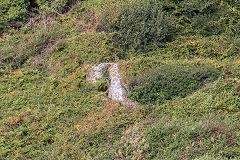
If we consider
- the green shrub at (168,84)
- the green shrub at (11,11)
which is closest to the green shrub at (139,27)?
the green shrub at (168,84)

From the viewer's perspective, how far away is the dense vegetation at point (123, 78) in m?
6.46

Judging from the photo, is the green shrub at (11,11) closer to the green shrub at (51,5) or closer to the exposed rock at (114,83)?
the green shrub at (51,5)

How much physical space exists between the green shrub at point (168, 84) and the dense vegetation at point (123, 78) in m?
0.03

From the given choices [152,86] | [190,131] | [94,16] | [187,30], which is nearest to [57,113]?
[152,86]

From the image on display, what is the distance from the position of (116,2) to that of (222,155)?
804 centimetres

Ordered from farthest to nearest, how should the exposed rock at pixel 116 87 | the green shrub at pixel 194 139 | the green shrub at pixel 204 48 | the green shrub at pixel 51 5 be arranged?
the green shrub at pixel 51 5
the green shrub at pixel 204 48
the exposed rock at pixel 116 87
the green shrub at pixel 194 139

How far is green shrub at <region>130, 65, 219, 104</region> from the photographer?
7.95 meters

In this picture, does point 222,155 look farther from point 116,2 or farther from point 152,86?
point 116,2

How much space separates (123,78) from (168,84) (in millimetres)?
1323

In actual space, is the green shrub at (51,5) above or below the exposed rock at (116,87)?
above

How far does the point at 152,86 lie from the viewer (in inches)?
318

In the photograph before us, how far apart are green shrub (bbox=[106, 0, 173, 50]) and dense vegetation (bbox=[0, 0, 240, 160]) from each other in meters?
0.04

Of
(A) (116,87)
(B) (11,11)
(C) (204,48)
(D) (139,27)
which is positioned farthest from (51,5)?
(C) (204,48)

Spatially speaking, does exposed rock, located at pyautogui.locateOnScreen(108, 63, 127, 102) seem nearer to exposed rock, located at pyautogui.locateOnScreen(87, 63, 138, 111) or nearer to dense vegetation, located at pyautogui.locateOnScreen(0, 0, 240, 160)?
exposed rock, located at pyautogui.locateOnScreen(87, 63, 138, 111)
